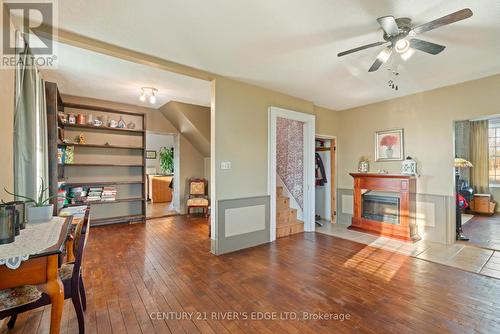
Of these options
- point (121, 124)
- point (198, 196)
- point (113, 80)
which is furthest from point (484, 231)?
point (121, 124)

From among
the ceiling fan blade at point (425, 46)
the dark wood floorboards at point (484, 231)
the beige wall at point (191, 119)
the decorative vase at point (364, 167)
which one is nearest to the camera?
the ceiling fan blade at point (425, 46)

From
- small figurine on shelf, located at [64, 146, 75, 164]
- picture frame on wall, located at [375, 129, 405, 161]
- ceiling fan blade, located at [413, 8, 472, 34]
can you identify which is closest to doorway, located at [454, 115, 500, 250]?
picture frame on wall, located at [375, 129, 405, 161]

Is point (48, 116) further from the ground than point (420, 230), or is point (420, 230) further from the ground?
point (48, 116)

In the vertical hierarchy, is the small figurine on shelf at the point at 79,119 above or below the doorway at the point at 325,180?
above

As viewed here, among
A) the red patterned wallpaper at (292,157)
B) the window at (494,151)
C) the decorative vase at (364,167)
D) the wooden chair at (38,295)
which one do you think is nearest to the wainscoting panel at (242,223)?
the red patterned wallpaper at (292,157)

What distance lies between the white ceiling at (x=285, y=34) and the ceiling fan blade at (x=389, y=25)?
0.13 meters

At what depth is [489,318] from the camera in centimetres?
198

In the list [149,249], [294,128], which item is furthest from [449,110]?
[149,249]

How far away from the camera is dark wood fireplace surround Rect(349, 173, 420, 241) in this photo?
419 centimetres

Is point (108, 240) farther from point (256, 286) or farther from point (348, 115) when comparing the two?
point (348, 115)

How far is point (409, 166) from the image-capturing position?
14.1 ft

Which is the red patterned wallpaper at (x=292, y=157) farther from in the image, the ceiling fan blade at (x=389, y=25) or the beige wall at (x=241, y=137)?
the ceiling fan blade at (x=389, y=25)

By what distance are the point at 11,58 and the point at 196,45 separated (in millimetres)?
1676

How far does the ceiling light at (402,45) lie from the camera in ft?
7.33
